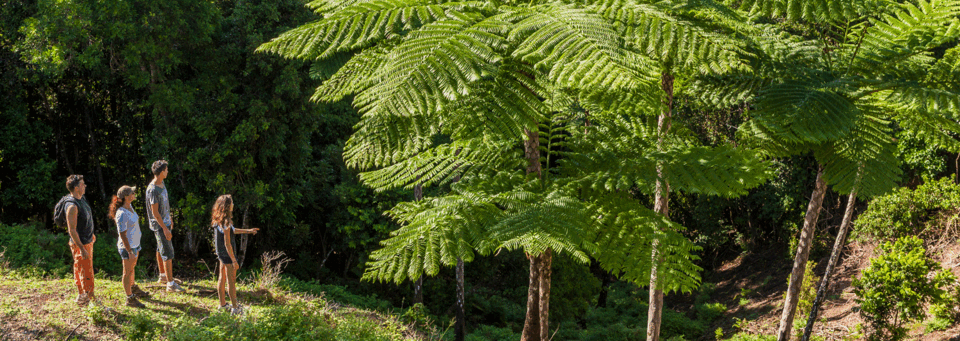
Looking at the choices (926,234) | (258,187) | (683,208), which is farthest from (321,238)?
(926,234)

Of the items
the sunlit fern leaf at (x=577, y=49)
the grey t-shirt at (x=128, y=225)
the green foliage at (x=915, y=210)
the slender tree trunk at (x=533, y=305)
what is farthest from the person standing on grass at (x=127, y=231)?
the green foliage at (x=915, y=210)

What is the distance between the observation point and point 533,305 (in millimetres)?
4266

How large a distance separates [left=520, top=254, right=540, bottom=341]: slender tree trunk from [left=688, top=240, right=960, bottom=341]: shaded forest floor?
347 inches

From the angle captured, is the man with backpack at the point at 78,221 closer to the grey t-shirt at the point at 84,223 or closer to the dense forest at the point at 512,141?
the grey t-shirt at the point at 84,223

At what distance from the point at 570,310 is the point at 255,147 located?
8.29 meters

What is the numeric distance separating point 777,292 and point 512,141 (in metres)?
15.1

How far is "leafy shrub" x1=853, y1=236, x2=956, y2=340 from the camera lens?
31.2 feet

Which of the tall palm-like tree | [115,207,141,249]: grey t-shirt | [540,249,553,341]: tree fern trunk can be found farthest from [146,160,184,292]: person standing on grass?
A: the tall palm-like tree

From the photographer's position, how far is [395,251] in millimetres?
2725

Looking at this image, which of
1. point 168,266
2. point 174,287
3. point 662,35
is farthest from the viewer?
point 174,287

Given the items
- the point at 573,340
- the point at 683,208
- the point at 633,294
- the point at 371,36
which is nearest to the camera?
the point at 371,36

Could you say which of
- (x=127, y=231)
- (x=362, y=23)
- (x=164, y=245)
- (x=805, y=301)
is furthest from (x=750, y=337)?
(x=362, y=23)

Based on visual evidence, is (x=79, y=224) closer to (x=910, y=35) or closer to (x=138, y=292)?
(x=138, y=292)

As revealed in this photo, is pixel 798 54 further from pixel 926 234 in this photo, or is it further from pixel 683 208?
pixel 683 208
